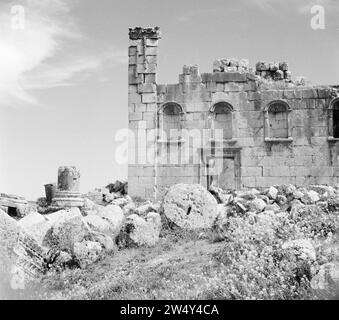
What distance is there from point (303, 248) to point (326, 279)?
1.14 meters

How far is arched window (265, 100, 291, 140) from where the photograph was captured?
734 inches

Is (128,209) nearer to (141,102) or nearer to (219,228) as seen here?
(141,102)

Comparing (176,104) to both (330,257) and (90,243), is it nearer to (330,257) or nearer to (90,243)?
(90,243)

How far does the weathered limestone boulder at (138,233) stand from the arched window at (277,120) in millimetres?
9291

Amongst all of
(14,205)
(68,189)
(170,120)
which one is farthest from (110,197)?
(14,205)

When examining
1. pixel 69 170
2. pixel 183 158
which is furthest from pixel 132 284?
pixel 183 158

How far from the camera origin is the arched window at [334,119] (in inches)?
723

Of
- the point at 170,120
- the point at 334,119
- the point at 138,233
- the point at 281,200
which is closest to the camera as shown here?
the point at 138,233

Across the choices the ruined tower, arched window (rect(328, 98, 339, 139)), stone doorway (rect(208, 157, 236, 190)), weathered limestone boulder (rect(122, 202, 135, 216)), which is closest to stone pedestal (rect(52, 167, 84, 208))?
weathered limestone boulder (rect(122, 202, 135, 216))

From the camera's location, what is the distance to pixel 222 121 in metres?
19.0

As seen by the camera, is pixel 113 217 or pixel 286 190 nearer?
pixel 113 217

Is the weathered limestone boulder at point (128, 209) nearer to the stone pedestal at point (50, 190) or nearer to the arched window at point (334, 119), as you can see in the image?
the stone pedestal at point (50, 190)

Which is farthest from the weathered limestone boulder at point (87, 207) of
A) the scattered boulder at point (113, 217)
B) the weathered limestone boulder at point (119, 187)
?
the weathered limestone boulder at point (119, 187)

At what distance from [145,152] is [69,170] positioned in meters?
3.64
